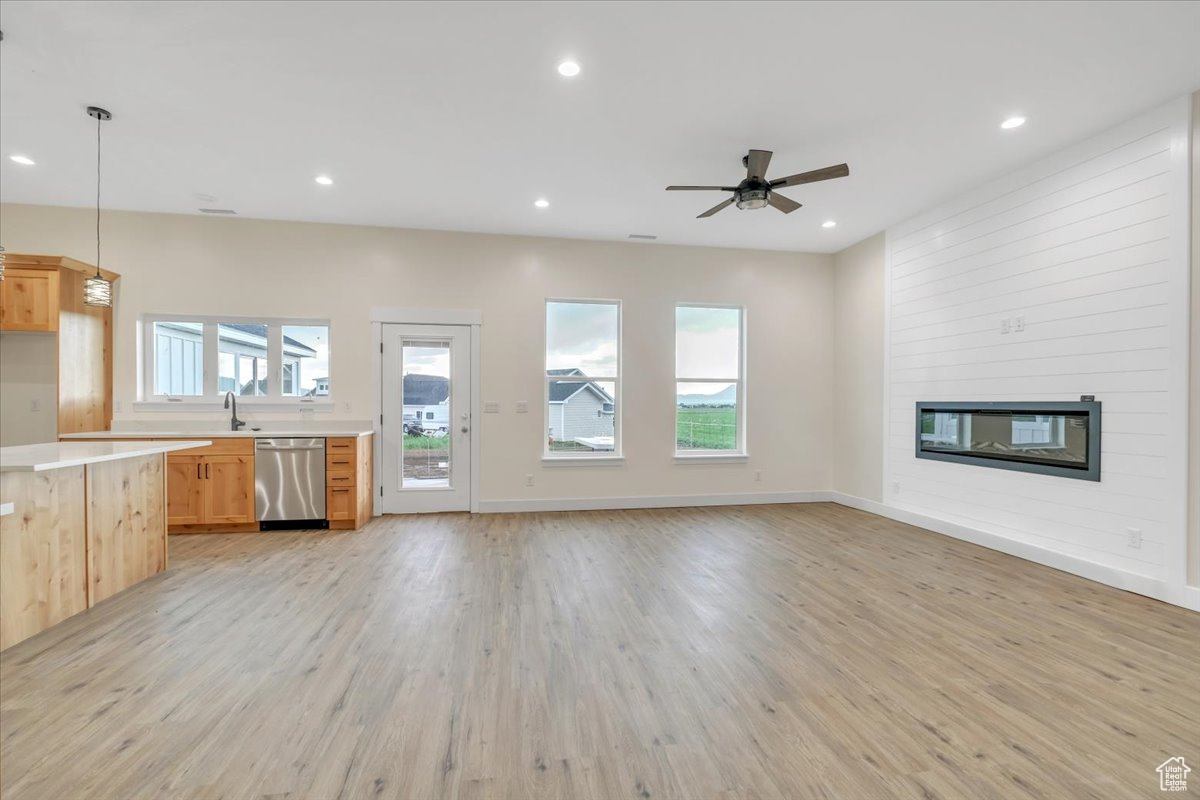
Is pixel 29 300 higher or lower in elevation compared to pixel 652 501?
higher

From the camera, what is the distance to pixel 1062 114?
329 centimetres

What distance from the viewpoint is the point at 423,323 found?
18.1ft

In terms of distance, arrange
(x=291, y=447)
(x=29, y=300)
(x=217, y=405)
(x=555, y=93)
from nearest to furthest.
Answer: (x=555, y=93) → (x=29, y=300) → (x=291, y=447) → (x=217, y=405)

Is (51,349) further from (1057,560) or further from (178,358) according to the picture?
(1057,560)

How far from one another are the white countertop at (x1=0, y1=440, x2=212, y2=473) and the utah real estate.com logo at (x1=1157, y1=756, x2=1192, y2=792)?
4.54m

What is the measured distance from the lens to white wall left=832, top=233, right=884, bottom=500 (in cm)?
564

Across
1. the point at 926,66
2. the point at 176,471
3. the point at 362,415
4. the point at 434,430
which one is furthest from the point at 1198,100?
the point at 176,471

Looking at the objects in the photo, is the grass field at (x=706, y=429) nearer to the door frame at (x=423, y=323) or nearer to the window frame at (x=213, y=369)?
the door frame at (x=423, y=323)

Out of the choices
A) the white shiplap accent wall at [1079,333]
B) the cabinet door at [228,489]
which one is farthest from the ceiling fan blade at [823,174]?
the cabinet door at [228,489]

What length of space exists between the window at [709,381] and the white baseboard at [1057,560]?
6.06 ft

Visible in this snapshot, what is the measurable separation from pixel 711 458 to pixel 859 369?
204 centimetres

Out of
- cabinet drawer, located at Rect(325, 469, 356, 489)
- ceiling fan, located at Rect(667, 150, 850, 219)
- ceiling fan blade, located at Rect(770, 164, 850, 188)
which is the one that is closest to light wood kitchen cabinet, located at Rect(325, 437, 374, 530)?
cabinet drawer, located at Rect(325, 469, 356, 489)

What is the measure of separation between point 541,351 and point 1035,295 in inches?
177

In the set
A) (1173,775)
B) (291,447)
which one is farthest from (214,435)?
(1173,775)
